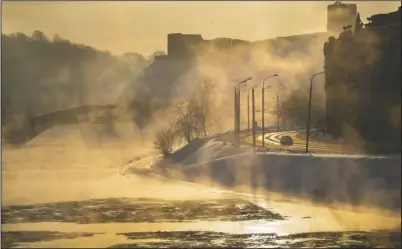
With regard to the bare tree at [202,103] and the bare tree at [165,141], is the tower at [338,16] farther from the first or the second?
the bare tree at [165,141]

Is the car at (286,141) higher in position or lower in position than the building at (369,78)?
lower

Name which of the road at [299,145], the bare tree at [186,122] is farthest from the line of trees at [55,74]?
the road at [299,145]

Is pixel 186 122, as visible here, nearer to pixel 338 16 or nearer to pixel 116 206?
pixel 116 206

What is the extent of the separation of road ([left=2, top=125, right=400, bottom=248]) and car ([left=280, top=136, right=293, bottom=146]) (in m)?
0.27

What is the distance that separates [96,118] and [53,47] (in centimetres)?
42

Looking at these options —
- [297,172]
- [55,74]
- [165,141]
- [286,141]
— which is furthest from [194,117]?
[55,74]

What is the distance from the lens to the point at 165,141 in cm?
320

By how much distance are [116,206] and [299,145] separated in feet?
3.19

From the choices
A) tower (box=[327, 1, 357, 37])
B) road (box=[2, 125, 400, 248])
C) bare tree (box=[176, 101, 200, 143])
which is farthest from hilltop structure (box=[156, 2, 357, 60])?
road (box=[2, 125, 400, 248])

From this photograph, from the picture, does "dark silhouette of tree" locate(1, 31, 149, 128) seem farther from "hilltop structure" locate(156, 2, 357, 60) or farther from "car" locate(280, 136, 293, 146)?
"car" locate(280, 136, 293, 146)

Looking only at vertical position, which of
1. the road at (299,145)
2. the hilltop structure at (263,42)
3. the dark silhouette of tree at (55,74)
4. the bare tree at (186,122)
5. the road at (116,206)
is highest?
the hilltop structure at (263,42)

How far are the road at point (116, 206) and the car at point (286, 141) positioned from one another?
27 centimetres

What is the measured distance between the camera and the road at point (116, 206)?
3145 mm

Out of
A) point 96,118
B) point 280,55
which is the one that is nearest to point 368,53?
point 280,55
